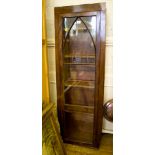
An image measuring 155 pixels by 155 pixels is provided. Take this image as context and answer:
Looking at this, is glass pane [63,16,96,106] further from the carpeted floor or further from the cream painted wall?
the carpeted floor

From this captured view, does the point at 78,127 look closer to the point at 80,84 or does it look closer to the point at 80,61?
the point at 80,84

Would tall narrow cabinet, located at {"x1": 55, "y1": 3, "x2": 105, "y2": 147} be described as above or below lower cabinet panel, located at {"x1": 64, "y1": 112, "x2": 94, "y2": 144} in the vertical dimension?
above

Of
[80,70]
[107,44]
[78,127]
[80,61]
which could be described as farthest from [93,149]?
[107,44]

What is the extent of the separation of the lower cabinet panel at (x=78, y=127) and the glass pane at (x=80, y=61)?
0.51 ft

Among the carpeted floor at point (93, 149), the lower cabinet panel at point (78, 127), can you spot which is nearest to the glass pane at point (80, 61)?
the lower cabinet panel at point (78, 127)

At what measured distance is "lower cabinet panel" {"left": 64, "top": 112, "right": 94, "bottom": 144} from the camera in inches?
83.1

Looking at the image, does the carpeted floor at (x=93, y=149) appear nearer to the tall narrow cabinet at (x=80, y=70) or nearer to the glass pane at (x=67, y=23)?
the tall narrow cabinet at (x=80, y=70)

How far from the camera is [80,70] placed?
6.98 feet

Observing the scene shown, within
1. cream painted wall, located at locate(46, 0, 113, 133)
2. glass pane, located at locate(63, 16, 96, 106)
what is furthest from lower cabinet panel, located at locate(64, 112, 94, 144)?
cream painted wall, located at locate(46, 0, 113, 133)

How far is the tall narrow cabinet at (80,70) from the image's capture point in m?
1.89
